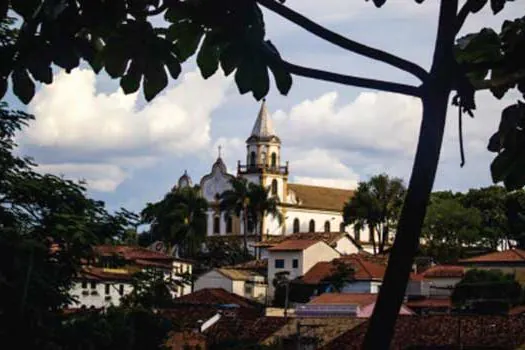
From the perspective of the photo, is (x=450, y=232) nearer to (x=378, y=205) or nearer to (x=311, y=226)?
(x=378, y=205)

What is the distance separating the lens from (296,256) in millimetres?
57062

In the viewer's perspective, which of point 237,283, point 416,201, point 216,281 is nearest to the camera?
point 416,201

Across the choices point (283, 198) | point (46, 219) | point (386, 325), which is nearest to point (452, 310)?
point (46, 219)

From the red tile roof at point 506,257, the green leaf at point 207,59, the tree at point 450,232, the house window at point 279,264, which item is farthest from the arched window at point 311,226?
the green leaf at point 207,59

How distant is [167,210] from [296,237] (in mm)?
7199

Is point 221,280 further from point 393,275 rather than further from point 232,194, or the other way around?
point 393,275

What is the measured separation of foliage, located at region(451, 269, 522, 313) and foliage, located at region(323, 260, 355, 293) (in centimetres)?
834

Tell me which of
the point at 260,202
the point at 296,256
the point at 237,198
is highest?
the point at 237,198

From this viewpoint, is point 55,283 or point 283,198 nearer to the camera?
point 55,283

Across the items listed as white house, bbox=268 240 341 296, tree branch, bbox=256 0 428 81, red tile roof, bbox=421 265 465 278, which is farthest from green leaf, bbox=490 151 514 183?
white house, bbox=268 240 341 296

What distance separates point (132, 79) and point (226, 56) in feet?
0.82

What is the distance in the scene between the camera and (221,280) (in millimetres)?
54688

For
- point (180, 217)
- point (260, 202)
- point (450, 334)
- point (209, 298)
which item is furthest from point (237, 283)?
point (450, 334)

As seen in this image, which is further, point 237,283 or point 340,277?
point 237,283
